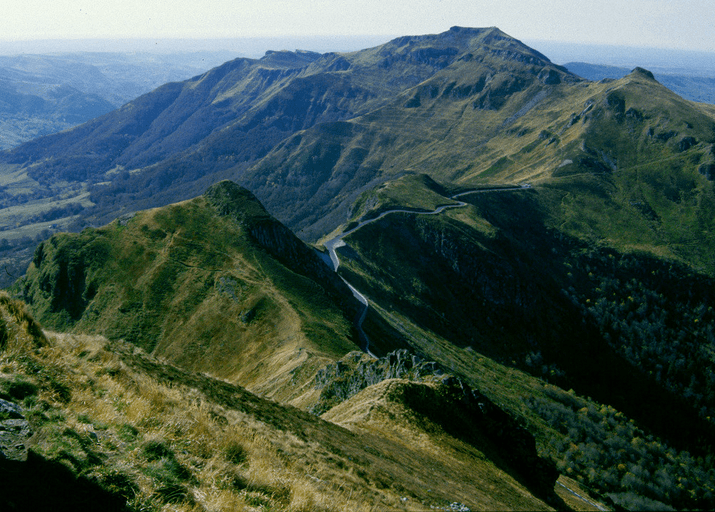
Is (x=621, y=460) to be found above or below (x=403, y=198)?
below

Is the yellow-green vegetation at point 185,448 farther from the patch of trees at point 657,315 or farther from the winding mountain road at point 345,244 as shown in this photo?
the patch of trees at point 657,315

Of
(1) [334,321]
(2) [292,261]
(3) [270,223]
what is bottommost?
(1) [334,321]

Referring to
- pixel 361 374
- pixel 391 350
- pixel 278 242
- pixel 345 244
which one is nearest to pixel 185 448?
pixel 361 374

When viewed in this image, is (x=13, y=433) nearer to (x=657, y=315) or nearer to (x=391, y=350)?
(x=391, y=350)

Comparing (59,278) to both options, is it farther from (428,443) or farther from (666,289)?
(666,289)

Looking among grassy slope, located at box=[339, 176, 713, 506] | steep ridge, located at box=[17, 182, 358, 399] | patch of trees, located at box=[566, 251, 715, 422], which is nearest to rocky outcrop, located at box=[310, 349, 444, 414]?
steep ridge, located at box=[17, 182, 358, 399]

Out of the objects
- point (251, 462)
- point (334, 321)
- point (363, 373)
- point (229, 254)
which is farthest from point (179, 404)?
point (229, 254)

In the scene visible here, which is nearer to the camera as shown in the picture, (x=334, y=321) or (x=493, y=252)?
(x=334, y=321)
